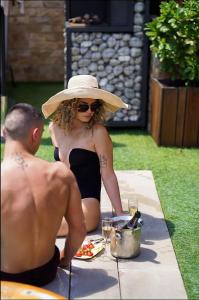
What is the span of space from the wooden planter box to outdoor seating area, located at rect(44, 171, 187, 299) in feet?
8.21

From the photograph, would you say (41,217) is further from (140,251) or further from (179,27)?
(179,27)

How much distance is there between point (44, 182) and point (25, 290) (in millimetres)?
554

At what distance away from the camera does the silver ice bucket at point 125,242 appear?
11.0 ft

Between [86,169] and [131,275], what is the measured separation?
0.96 m

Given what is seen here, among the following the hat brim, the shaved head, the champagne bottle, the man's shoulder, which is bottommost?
the champagne bottle

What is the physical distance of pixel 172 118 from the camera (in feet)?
20.8

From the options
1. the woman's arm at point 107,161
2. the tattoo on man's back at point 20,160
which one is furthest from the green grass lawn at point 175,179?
the tattoo on man's back at point 20,160

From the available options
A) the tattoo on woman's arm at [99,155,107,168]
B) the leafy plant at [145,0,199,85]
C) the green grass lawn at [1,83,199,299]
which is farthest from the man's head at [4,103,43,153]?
the leafy plant at [145,0,199,85]

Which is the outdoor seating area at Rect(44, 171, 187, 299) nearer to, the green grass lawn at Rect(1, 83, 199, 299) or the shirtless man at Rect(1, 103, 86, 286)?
the green grass lawn at Rect(1, 83, 199, 299)

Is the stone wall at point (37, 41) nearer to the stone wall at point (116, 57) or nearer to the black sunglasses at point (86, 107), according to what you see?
the stone wall at point (116, 57)

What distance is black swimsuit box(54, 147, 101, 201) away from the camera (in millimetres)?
3867

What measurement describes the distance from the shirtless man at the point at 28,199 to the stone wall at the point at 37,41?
8.22 m

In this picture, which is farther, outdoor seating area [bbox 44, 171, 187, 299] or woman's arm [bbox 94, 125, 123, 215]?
woman's arm [bbox 94, 125, 123, 215]

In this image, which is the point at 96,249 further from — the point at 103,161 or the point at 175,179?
the point at 175,179
